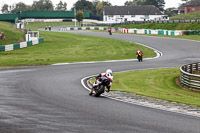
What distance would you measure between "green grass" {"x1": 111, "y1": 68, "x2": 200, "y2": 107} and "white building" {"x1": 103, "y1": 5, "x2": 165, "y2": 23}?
136338 millimetres

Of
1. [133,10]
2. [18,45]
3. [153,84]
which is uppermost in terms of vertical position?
[133,10]

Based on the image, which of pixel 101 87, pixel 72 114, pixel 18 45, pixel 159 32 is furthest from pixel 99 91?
pixel 159 32

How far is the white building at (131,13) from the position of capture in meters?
165

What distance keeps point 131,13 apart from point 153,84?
475 feet

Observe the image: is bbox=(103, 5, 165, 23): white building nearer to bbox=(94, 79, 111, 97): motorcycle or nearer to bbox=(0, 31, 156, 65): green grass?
bbox=(0, 31, 156, 65): green grass

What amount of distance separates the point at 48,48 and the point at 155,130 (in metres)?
45.2

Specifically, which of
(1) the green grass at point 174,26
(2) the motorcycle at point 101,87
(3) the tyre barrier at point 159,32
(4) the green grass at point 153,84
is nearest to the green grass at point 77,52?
(4) the green grass at point 153,84

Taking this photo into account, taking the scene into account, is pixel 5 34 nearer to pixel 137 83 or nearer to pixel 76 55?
pixel 76 55

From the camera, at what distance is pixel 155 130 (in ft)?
36.0

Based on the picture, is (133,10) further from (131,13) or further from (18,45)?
(18,45)

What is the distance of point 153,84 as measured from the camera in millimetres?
23953

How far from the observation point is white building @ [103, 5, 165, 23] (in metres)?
165

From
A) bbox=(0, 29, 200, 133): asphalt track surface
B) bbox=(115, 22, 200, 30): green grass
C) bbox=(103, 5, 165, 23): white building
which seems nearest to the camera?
bbox=(0, 29, 200, 133): asphalt track surface

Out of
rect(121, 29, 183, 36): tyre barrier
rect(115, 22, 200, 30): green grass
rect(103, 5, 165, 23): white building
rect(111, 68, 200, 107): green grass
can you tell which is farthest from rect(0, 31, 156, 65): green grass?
rect(103, 5, 165, 23): white building
